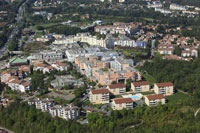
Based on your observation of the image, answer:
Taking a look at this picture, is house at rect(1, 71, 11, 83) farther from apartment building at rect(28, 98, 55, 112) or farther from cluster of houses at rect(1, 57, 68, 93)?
apartment building at rect(28, 98, 55, 112)

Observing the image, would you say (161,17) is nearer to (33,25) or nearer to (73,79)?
(33,25)

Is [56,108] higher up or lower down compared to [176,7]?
lower down

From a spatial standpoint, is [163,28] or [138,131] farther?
[163,28]

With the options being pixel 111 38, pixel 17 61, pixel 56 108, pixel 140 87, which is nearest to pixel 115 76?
pixel 140 87

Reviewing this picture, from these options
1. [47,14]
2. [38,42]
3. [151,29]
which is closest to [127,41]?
[151,29]

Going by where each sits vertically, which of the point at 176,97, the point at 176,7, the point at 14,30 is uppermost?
the point at 176,7

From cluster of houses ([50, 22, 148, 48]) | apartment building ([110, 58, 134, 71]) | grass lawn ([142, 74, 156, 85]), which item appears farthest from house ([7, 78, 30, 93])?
cluster of houses ([50, 22, 148, 48])

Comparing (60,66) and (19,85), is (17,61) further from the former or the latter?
(19,85)

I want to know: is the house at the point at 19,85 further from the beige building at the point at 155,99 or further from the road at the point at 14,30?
the road at the point at 14,30
